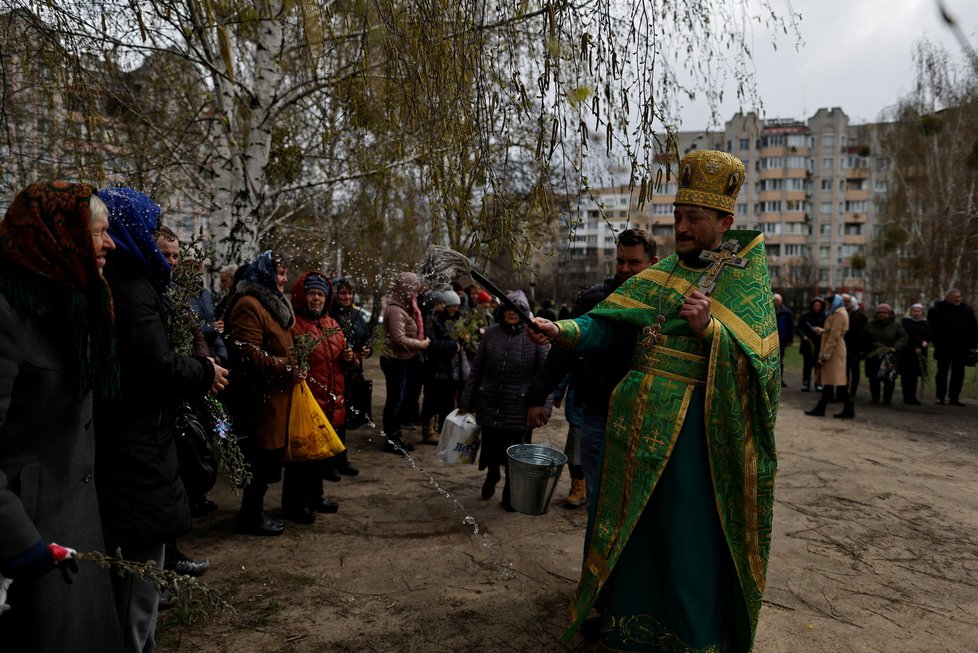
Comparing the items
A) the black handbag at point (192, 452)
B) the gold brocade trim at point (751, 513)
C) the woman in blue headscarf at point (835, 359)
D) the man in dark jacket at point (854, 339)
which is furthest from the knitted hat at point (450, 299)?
the man in dark jacket at point (854, 339)

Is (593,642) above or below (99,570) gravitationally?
below

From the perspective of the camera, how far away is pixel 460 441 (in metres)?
5.21

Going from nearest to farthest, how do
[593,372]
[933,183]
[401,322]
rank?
1. [593,372]
2. [401,322]
3. [933,183]

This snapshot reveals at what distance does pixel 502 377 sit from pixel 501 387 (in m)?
0.08

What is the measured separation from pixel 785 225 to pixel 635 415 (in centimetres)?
6991

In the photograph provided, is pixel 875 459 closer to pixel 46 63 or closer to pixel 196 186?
pixel 46 63

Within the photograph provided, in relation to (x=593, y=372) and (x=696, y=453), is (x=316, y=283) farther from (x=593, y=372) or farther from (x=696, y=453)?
(x=696, y=453)

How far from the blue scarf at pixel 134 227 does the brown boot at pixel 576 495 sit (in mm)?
3739

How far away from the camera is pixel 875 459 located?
7066 mm

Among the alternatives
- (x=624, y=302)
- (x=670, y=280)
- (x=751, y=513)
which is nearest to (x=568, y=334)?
(x=624, y=302)

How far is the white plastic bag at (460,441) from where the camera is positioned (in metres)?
5.21

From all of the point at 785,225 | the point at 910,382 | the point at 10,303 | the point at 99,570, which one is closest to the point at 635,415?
the point at 99,570

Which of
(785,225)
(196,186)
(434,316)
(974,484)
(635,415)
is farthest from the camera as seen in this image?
(785,225)

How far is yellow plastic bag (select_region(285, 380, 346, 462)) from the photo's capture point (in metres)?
4.19
